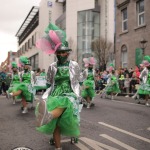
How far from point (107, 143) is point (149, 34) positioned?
17161 mm

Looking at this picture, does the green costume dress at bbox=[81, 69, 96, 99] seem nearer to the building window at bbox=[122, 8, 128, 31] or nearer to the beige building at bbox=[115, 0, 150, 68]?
the beige building at bbox=[115, 0, 150, 68]

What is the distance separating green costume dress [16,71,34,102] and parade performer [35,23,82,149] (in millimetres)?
5244

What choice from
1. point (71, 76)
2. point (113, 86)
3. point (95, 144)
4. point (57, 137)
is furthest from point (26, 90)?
point (113, 86)

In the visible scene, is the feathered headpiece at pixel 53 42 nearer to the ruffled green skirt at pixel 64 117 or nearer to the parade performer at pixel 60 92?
the parade performer at pixel 60 92

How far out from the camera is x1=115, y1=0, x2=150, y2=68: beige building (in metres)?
22.1

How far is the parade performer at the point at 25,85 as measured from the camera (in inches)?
420

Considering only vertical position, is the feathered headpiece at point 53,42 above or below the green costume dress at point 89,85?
above

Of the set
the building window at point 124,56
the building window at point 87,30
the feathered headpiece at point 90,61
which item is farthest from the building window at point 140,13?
the building window at point 87,30

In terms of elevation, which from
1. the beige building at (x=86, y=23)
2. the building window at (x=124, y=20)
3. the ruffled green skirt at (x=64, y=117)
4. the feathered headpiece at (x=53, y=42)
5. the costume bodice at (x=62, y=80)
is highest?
the beige building at (x=86, y=23)

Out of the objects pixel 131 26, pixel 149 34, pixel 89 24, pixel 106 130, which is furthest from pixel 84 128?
pixel 89 24

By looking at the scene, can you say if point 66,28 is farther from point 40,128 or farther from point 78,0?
point 40,128

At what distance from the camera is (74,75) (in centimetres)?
549

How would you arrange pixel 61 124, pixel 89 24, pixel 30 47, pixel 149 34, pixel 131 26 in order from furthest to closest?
1. pixel 30 47
2. pixel 89 24
3. pixel 131 26
4. pixel 149 34
5. pixel 61 124

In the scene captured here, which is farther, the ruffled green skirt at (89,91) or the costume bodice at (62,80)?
the ruffled green skirt at (89,91)
